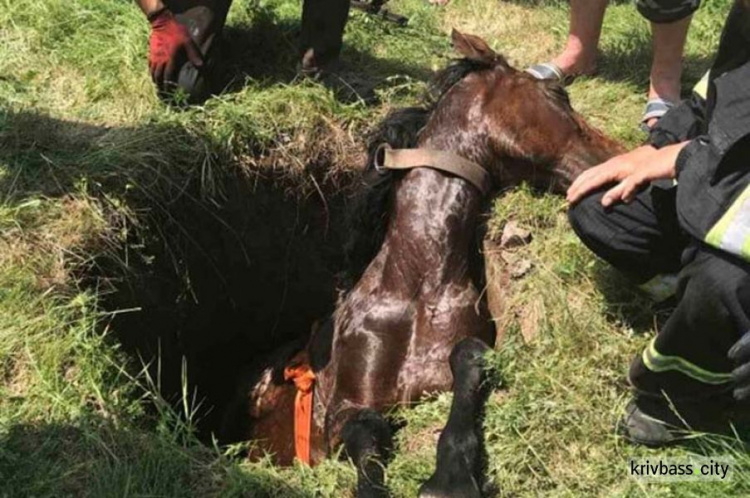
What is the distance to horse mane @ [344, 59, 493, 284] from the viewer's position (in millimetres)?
3604

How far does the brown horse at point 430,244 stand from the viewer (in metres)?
3.22

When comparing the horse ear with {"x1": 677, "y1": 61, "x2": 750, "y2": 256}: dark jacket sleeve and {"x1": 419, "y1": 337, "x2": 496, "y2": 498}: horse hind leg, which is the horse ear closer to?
A: {"x1": 419, "y1": 337, "x2": 496, "y2": 498}: horse hind leg

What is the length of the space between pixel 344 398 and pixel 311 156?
4.41ft

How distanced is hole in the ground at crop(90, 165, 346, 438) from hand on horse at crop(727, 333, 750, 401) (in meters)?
2.40

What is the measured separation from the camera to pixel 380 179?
3.56 metres

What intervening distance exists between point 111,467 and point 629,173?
1854mm

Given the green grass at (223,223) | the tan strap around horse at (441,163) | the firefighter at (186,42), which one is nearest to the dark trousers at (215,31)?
the firefighter at (186,42)

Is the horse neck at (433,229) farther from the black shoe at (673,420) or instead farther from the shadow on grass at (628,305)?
the black shoe at (673,420)

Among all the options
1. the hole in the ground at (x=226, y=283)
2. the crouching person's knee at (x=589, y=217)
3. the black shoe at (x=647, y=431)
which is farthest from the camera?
the hole in the ground at (x=226, y=283)

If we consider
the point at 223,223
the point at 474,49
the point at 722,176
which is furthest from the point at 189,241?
the point at 722,176

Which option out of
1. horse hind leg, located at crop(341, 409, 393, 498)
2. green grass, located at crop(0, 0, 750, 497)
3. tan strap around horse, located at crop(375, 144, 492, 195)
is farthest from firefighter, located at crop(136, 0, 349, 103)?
horse hind leg, located at crop(341, 409, 393, 498)

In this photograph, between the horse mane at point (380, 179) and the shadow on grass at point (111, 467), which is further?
the horse mane at point (380, 179)

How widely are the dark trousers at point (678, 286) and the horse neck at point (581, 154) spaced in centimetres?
58

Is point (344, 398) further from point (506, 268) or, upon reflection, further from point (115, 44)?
point (115, 44)
